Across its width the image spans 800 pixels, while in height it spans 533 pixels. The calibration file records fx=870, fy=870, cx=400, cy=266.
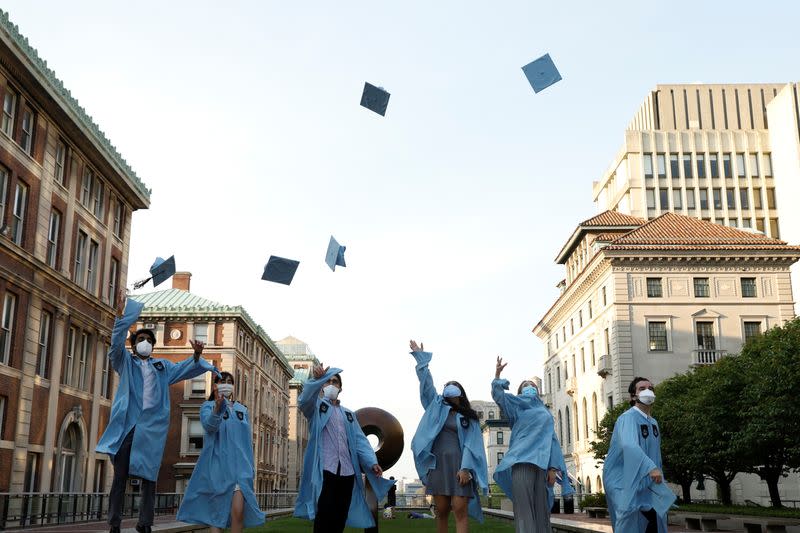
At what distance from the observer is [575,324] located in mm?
63969

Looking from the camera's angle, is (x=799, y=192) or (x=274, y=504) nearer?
(x=274, y=504)

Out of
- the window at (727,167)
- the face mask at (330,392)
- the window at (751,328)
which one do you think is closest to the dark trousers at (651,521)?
the face mask at (330,392)

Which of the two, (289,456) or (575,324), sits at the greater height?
(575,324)

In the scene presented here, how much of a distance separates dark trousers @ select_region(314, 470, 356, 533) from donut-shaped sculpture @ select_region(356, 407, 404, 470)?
205 inches

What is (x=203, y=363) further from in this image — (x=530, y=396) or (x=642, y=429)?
(x=642, y=429)

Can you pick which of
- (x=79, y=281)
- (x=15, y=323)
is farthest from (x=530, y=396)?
(x=79, y=281)

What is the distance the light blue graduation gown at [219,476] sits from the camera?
10.5m

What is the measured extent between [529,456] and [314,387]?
8.70ft

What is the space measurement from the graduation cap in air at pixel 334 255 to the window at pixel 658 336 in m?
39.5

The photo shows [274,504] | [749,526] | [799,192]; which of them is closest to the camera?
[749,526]

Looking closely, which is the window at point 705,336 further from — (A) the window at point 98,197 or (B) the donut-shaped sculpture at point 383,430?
(B) the donut-shaped sculpture at point 383,430

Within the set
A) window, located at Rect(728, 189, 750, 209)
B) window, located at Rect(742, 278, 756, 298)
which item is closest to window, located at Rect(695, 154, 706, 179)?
window, located at Rect(728, 189, 750, 209)

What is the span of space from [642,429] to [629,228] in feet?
171

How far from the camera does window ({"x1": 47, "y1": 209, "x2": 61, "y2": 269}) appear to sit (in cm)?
3003
